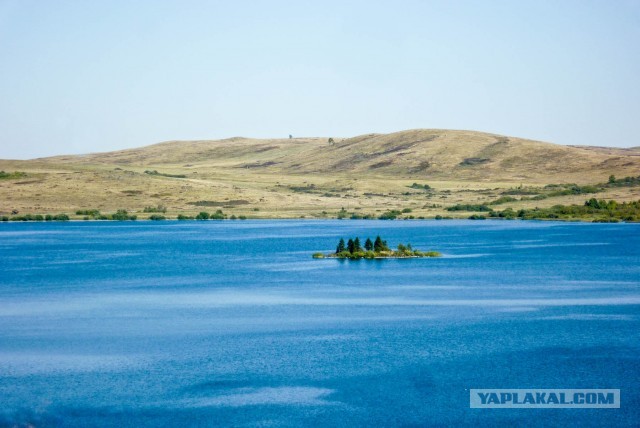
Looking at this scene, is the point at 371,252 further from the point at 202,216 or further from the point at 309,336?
the point at 202,216

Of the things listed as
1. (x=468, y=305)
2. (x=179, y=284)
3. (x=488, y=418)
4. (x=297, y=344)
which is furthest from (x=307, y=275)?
(x=488, y=418)

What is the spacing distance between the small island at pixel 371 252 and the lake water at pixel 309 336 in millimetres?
913

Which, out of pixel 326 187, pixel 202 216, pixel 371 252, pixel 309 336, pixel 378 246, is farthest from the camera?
pixel 326 187

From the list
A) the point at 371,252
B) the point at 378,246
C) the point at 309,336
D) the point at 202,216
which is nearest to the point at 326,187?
the point at 202,216

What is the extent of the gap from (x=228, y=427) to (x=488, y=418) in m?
8.20

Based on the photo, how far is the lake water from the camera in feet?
102

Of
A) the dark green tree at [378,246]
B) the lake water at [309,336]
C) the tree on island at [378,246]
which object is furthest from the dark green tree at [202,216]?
the dark green tree at [378,246]

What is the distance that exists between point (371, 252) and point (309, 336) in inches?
1315

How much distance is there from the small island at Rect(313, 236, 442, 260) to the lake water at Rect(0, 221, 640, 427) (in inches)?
36.0

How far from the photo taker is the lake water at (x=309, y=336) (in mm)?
30984

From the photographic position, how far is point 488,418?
2994 cm

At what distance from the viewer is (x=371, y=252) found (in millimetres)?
75688

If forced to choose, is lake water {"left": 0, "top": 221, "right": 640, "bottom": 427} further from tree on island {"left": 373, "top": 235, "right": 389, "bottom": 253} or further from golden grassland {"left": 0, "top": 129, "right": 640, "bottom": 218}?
golden grassland {"left": 0, "top": 129, "right": 640, "bottom": 218}

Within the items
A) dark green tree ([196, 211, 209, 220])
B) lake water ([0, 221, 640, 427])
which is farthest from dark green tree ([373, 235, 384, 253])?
dark green tree ([196, 211, 209, 220])
